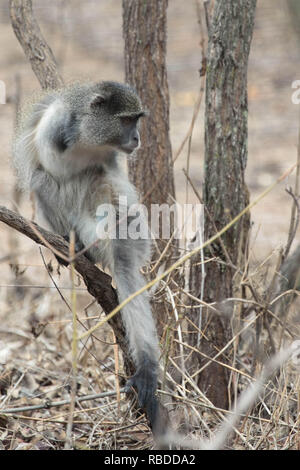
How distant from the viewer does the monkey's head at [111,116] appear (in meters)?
4.93

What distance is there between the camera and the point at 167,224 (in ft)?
20.7

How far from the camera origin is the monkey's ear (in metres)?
4.93

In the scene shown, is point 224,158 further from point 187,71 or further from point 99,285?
point 187,71

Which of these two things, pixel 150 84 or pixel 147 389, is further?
pixel 150 84

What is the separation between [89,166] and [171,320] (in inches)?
58.9

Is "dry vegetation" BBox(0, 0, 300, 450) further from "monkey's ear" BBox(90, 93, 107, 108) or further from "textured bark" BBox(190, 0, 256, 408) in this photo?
"monkey's ear" BBox(90, 93, 107, 108)

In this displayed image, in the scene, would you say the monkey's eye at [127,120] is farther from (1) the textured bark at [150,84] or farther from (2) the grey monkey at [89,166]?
(1) the textured bark at [150,84]

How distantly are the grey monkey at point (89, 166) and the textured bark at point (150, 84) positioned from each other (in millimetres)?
988

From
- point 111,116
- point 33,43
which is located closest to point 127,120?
point 111,116

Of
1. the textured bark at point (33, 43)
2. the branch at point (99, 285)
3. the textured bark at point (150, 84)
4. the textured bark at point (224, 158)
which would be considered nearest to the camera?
the branch at point (99, 285)

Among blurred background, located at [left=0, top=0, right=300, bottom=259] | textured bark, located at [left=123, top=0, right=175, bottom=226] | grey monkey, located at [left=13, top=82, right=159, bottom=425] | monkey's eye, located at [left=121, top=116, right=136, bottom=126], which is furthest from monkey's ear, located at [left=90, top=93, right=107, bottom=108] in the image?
blurred background, located at [left=0, top=0, right=300, bottom=259]

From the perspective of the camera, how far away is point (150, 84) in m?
6.33

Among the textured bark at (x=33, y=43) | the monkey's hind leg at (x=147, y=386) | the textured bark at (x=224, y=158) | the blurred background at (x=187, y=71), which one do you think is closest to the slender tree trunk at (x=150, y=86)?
the textured bark at (x=33, y=43)
